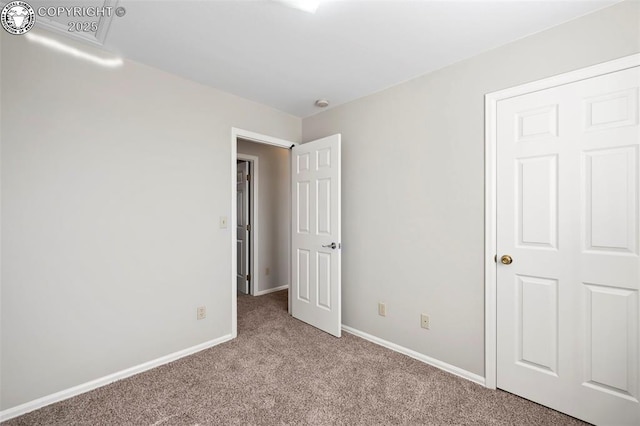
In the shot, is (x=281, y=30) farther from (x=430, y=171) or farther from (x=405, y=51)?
(x=430, y=171)

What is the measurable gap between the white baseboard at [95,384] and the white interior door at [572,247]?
2453mm

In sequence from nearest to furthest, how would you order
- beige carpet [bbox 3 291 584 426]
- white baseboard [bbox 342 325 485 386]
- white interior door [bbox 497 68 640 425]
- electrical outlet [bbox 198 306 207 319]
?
white interior door [bbox 497 68 640 425] < beige carpet [bbox 3 291 584 426] < white baseboard [bbox 342 325 485 386] < electrical outlet [bbox 198 306 207 319]

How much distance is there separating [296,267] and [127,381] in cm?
180

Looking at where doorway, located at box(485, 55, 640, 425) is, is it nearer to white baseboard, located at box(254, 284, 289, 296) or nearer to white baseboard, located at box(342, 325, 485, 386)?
white baseboard, located at box(342, 325, 485, 386)

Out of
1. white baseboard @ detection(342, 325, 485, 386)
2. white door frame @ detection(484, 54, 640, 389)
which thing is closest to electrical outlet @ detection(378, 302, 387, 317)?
white baseboard @ detection(342, 325, 485, 386)

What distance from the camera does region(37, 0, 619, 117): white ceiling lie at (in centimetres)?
164

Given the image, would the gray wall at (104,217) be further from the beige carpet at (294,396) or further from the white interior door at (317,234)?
the white interior door at (317,234)

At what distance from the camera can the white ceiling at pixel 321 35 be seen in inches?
64.4

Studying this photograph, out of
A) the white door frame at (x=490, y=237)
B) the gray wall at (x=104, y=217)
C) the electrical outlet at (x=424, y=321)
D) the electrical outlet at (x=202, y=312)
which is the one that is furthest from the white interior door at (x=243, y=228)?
the white door frame at (x=490, y=237)

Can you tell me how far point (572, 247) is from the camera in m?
1.74

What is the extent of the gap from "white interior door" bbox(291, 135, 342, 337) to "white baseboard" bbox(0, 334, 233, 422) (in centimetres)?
102

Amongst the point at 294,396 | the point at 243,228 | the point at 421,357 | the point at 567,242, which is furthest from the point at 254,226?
the point at 567,242

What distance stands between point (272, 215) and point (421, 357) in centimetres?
293

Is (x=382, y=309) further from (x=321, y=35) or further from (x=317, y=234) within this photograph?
(x=321, y=35)
